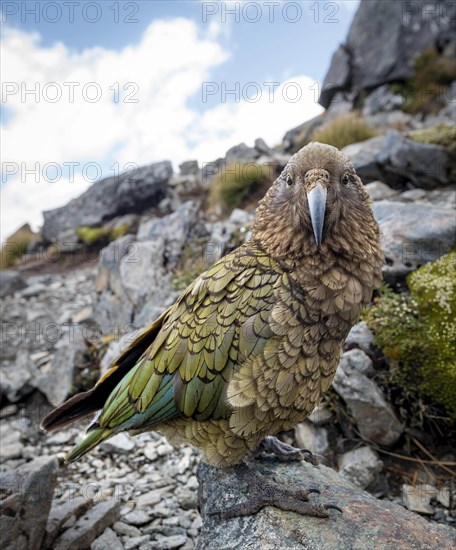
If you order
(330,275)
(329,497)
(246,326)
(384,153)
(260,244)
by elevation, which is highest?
(384,153)

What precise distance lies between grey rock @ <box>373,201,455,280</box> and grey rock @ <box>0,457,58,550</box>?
170 inches

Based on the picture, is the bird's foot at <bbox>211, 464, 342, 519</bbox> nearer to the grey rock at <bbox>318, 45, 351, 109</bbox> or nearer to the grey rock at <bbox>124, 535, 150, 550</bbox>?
the grey rock at <bbox>124, 535, 150, 550</bbox>

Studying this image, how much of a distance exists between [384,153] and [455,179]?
1.49 metres

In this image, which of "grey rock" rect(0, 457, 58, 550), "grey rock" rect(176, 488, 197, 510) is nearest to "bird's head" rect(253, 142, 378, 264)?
"grey rock" rect(0, 457, 58, 550)

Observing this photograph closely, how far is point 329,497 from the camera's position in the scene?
10.3 feet

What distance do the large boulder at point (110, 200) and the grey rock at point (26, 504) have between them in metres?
12.8

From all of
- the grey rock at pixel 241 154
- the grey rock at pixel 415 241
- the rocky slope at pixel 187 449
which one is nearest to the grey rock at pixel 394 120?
the grey rock at pixel 241 154

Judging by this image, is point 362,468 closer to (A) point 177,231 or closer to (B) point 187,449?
(B) point 187,449

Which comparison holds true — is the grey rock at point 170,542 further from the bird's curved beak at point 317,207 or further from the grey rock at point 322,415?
the bird's curved beak at point 317,207

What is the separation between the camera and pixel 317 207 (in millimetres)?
2541

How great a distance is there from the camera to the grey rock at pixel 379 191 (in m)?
7.92

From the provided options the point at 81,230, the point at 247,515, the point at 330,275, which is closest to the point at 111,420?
the point at 247,515

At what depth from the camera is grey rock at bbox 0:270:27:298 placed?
496 inches

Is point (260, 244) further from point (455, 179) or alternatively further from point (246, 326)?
point (455, 179)
